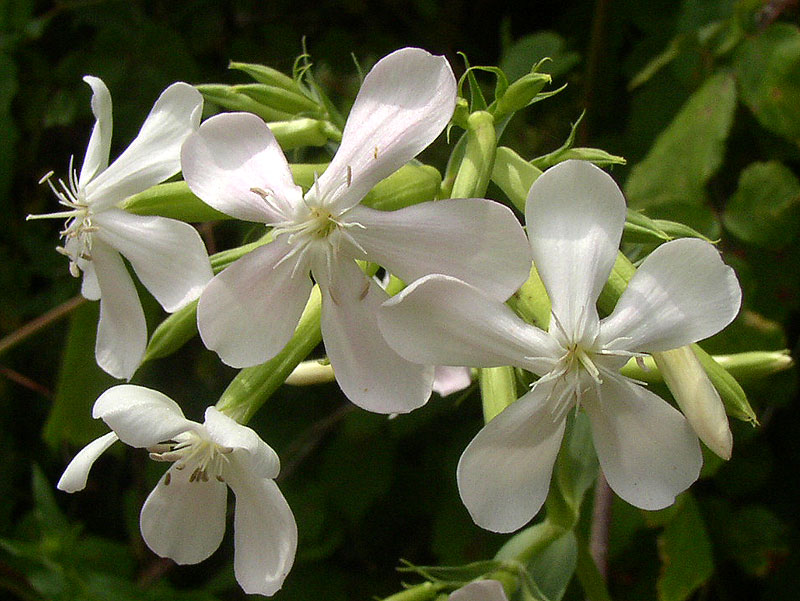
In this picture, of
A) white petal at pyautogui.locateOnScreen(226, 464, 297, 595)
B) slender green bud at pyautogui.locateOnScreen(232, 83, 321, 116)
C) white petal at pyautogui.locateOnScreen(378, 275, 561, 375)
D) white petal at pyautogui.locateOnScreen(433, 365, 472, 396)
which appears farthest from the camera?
white petal at pyautogui.locateOnScreen(433, 365, 472, 396)

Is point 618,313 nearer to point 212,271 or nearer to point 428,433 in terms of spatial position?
point 212,271

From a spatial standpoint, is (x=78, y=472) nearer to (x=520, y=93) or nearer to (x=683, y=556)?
(x=520, y=93)

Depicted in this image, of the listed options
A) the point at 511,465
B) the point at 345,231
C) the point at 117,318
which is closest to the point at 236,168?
the point at 345,231

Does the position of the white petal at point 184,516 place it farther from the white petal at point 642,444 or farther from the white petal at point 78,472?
the white petal at point 642,444

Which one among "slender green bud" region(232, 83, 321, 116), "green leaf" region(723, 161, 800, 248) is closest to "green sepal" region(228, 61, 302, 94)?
"slender green bud" region(232, 83, 321, 116)

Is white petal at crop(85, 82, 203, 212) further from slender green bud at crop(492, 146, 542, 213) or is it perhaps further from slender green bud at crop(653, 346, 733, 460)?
slender green bud at crop(653, 346, 733, 460)

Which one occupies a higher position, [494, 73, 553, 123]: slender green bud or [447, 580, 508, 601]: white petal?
[494, 73, 553, 123]: slender green bud
